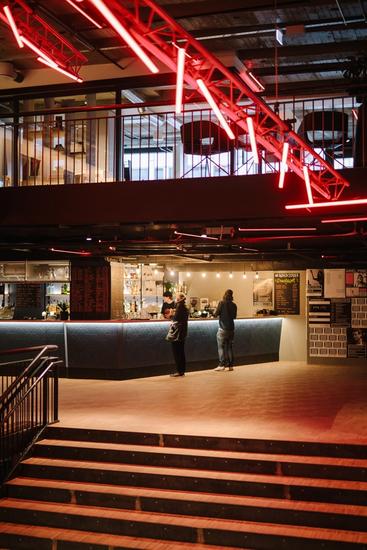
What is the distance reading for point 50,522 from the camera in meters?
7.00

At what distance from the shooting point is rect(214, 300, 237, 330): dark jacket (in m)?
13.6

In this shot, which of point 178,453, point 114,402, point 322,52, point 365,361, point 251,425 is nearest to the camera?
point 178,453

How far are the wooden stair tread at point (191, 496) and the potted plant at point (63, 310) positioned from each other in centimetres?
694

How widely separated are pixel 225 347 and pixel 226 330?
458 millimetres

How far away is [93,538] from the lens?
6.66 meters

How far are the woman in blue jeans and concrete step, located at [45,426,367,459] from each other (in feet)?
19.2

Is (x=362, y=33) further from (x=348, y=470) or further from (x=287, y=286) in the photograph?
(x=348, y=470)

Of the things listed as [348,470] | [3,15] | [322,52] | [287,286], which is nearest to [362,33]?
[322,52]

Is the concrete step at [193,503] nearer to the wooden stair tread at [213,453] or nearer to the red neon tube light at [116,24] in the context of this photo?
the wooden stair tread at [213,453]

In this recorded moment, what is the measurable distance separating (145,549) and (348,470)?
220 centimetres

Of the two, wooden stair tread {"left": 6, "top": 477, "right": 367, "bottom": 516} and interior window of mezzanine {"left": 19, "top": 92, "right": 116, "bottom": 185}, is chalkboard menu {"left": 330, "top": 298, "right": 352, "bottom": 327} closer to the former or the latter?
interior window of mezzanine {"left": 19, "top": 92, "right": 116, "bottom": 185}

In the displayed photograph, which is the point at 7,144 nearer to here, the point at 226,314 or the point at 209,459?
the point at 226,314

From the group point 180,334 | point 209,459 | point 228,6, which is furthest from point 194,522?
point 228,6

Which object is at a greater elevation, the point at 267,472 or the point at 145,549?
the point at 267,472
